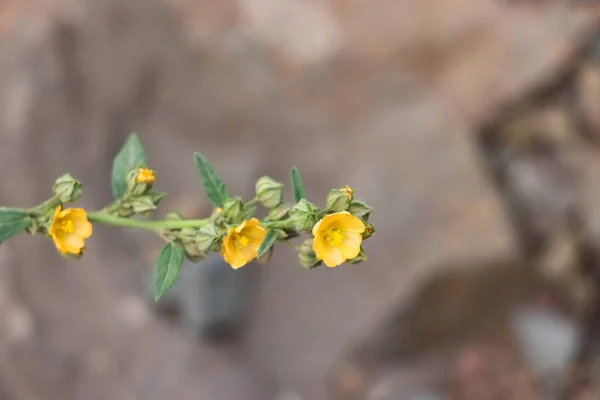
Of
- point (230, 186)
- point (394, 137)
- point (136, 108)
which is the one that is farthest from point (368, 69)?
point (136, 108)

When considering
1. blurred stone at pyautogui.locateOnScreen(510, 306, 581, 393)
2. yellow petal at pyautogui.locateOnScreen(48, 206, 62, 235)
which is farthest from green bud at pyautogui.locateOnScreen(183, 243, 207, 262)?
blurred stone at pyautogui.locateOnScreen(510, 306, 581, 393)

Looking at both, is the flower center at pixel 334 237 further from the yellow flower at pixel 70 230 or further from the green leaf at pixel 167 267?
the yellow flower at pixel 70 230

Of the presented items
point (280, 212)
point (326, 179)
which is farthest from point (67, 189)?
point (326, 179)

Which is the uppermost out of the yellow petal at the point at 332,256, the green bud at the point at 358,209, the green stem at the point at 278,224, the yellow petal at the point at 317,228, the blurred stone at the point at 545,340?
the blurred stone at the point at 545,340

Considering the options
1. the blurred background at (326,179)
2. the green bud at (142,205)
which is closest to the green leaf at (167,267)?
the green bud at (142,205)

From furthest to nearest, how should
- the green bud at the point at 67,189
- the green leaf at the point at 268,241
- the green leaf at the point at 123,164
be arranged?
the green leaf at the point at 123,164, the green bud at the point at 67,189, the green leaf at the point at 268,241

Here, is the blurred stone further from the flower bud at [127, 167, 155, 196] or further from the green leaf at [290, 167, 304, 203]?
the flower bud at [127, 167, 155, 196]

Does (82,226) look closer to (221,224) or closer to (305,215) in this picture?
(221,224)
